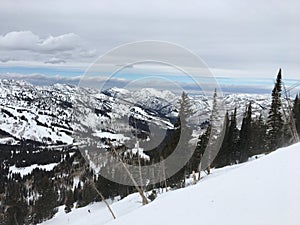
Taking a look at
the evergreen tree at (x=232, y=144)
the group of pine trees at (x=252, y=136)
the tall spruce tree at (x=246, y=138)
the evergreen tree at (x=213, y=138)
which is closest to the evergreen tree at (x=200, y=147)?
the group of pine trees at (x=252, y=136)

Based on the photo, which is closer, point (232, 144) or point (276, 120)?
point (276, 120)

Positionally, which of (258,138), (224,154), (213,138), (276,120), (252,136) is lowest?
(224,154)

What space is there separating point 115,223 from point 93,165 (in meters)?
107

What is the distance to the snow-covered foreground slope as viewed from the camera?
366 inches

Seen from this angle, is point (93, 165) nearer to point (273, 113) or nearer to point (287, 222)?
point (273, 113)

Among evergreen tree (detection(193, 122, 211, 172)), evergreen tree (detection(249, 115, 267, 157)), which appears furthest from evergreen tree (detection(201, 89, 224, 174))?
evergreen tree (detection(249, 115, 267, 157))

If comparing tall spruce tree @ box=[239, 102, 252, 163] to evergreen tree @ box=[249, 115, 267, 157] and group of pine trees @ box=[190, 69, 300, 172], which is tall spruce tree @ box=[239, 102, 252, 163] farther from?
evergreen tree @ box=[249, 115, 267, 157]

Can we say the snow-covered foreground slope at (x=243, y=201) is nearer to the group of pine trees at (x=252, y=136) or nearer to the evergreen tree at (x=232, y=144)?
the group of pine trees at (x=252, y=136)

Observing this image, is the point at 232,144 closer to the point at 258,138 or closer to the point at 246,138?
the point at 246,138

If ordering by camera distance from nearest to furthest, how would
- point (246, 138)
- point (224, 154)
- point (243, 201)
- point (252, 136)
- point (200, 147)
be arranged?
point (243, 201), point (200, 147), point (224, 154), point (246, 138), point (252, 136)

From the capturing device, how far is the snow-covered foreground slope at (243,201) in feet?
30.5

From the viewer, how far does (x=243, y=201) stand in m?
10.6

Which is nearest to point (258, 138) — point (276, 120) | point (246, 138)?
point (246, 138)

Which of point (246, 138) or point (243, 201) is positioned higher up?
point (243, 201)
